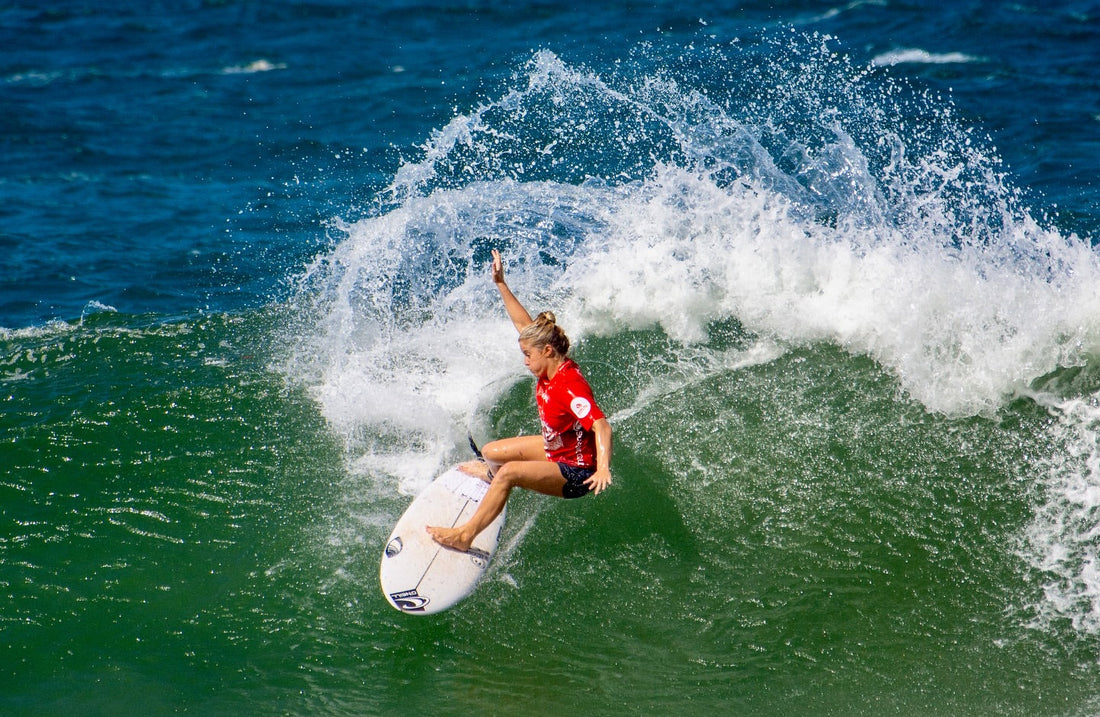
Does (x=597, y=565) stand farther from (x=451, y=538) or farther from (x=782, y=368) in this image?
(x=782, y=368)

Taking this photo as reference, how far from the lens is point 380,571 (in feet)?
21.0

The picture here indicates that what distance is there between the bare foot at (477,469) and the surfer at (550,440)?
174 millimetres

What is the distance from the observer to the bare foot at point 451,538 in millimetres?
6297

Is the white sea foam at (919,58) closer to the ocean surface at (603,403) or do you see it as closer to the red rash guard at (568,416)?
the ocean surface at (603,403)

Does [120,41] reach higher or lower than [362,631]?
higher

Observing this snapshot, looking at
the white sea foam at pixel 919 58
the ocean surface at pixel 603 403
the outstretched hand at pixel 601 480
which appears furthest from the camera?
the white sea foam at pixel 919 58

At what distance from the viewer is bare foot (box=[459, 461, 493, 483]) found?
6.76 meters

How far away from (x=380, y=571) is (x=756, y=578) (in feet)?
8.26

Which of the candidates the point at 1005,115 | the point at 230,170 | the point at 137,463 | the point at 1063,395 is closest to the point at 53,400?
the point at 137,463

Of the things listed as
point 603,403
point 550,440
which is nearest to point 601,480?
point 550,440

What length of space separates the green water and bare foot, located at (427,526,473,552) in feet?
1.29

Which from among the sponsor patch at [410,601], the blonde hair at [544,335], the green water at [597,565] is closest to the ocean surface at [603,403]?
the green water at [597,565]

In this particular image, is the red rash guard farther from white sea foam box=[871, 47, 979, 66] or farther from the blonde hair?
white sea foam box=[871, 47, 979, 66]

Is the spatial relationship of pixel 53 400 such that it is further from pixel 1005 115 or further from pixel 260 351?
pixel 1005 115
